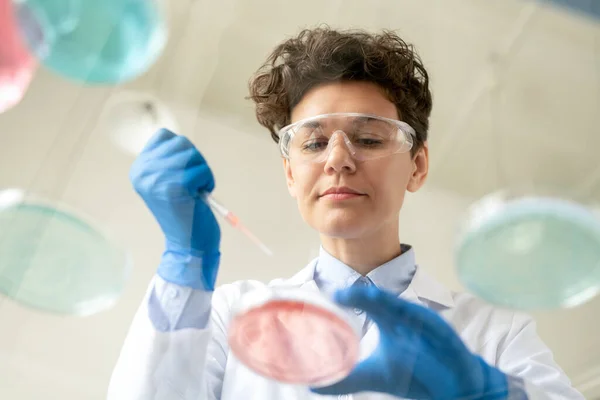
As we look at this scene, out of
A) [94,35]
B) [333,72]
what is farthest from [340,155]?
[94,35]

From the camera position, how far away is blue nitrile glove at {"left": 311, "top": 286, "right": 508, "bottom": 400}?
2.25ft

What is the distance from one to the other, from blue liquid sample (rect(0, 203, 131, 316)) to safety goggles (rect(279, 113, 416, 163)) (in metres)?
0.24

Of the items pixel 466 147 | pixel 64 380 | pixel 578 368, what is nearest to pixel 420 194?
pixel 466 147

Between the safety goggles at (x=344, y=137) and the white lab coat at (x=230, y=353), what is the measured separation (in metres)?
0.14

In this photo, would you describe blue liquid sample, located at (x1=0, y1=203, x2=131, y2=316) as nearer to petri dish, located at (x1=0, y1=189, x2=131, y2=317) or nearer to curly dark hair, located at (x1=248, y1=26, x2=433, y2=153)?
petri dish, located at (x1=0, y1=189, x2=131, y2=317)

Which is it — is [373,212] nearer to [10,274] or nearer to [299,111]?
[299,111]

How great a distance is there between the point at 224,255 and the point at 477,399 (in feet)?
1.08

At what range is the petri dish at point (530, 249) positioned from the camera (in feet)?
2.08

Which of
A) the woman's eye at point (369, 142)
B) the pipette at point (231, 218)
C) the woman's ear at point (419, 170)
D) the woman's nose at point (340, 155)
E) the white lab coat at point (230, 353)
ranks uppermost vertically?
the woman's ear at point (419, 170)

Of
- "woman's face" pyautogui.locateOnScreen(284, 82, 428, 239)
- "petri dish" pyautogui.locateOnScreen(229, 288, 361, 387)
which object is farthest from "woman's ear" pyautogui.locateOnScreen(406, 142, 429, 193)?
"petri dish" pyautogui.locateOnScreen(229, 288, 361, 387)

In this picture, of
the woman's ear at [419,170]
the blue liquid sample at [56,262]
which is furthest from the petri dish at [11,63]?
the woman's ear at [419,170]

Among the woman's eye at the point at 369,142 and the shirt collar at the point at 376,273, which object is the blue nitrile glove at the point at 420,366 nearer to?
the shirt collar at the point at 376,273

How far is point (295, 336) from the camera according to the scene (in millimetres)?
646

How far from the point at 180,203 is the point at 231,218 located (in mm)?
68
